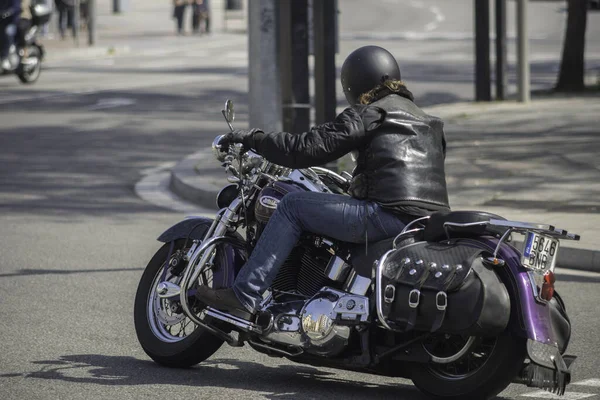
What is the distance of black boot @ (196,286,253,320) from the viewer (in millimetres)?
5711

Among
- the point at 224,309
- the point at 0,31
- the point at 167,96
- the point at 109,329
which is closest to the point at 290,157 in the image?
the point at 224,309

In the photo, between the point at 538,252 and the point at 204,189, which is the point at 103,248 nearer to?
the point at 204,189

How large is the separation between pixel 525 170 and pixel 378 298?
7.29 m

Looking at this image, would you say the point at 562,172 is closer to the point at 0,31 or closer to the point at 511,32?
the point at 0,31

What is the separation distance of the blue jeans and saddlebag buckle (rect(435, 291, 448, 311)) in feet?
1.58

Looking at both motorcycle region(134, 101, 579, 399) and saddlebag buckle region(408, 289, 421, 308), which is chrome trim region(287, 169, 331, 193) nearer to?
motorcycle region(134, 101, 579, 399)

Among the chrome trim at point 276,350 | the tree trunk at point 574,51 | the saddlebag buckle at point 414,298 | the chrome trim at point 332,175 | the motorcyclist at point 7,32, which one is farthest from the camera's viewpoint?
the motorcyclist at point 7,32

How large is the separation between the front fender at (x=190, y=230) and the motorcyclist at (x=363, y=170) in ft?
1.76

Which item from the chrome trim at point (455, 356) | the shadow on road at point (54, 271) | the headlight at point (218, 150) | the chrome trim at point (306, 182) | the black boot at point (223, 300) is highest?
the headlight at point (218, 150)

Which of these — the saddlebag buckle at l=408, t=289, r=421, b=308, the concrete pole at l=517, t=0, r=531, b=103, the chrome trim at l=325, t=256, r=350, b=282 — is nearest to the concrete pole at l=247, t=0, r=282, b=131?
the chrome trim at l=325, t=256, r=350, b=282

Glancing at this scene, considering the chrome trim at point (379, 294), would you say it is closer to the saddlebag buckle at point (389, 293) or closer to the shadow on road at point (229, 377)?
the saddlebag buckle at point (389, 293)

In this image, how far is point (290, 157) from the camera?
221 inches

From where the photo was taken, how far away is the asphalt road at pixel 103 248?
586 centimetres

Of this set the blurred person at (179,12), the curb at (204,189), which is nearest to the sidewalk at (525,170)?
the curb at (204,189)
